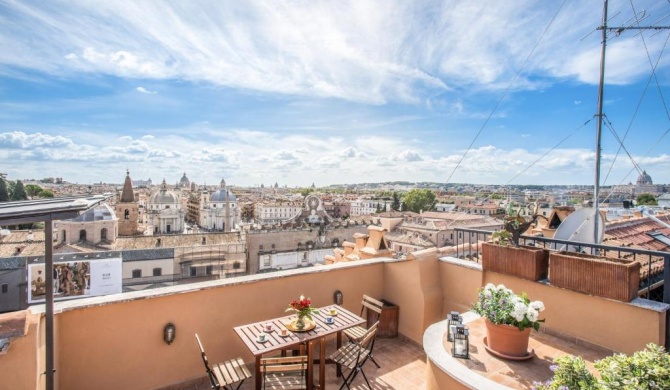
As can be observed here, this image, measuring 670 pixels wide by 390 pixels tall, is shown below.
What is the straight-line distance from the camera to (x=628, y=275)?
252 centimetres

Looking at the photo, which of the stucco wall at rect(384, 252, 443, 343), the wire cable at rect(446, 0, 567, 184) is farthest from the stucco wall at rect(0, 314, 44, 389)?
the wire cable at rect(446, 0, 567, 184)

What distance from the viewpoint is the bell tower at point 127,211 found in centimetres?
4631

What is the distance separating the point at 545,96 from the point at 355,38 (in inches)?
256

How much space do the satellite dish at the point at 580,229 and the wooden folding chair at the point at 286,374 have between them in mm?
2986

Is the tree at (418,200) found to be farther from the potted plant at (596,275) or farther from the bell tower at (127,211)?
the potted plant at (596,275)

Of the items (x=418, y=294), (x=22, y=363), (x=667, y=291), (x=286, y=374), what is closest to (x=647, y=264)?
(x=667, y=291)

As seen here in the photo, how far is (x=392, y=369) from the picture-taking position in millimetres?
3605

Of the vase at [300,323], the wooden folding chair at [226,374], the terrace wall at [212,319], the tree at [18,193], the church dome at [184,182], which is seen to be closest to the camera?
the terrace wall at [212,319]

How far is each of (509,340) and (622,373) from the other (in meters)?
1.10

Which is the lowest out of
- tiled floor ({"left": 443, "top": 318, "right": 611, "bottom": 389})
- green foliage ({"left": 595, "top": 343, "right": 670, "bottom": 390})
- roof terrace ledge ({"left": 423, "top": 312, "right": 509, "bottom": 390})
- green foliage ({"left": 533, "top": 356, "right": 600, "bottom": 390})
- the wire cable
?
tiled floor ({"left": 443, "top": 318, "right": 611, "bottom": 389})

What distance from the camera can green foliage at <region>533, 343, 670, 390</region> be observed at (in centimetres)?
138

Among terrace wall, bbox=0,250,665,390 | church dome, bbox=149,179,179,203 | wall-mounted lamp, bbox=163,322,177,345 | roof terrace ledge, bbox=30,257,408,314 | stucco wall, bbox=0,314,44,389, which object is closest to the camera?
stucco wall, bbox=0,314,44,389

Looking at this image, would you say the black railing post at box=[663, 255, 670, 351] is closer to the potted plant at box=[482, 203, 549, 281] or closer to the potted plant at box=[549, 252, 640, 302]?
the potted plant at box=[549, 252, 640, 302]

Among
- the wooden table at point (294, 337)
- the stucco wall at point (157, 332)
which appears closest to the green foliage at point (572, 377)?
the wooden table at point (294, 337)
